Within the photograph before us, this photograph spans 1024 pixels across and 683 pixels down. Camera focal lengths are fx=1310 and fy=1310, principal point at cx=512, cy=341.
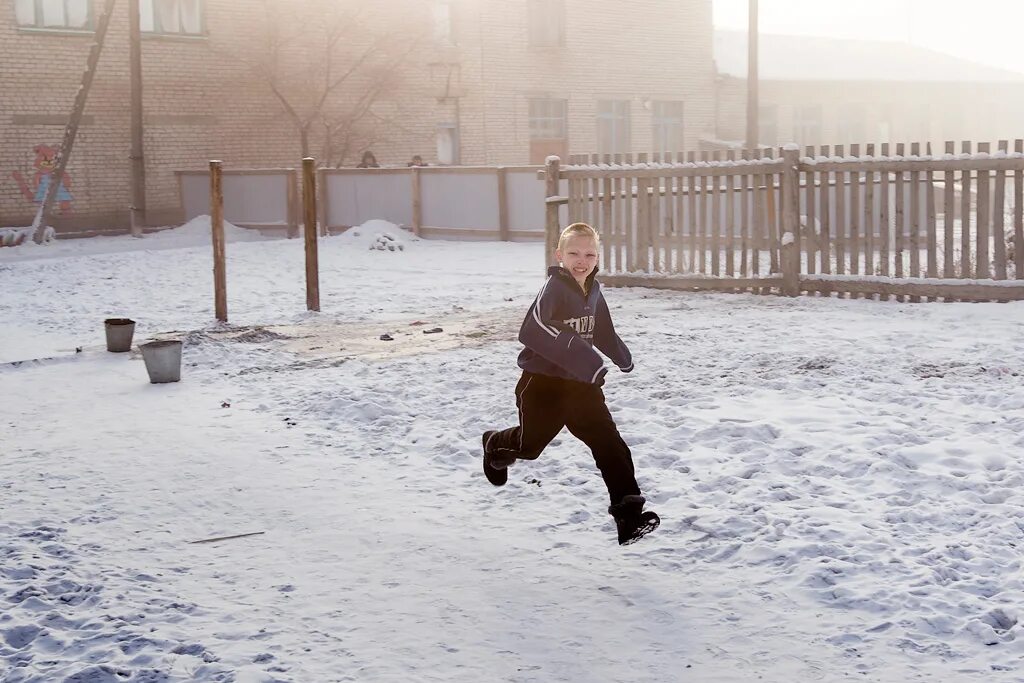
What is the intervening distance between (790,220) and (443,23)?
23803 mm

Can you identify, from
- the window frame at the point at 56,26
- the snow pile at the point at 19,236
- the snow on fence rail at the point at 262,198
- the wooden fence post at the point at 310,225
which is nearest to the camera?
the wooden fence post at the point at 310,225

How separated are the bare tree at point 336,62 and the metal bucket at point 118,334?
68.2 feet

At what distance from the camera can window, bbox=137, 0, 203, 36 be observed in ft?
95.8

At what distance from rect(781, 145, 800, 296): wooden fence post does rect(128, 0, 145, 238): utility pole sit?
1671 cm

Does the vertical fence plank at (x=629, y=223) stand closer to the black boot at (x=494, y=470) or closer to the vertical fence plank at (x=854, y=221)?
the vertical fence plank at (x=854, y=221)

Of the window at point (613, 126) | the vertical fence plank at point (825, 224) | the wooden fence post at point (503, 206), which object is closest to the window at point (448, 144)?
the window at point (613, 126)

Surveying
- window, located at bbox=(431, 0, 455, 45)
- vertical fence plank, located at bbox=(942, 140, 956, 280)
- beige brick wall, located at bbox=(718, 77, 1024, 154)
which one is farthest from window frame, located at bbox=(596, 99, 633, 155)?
vertical fence plank, located at bbox=(942, 140, 956, 280)

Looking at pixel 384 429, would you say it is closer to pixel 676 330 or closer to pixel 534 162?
pixel 676 330

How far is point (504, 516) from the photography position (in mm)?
5871

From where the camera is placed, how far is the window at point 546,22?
1460 inches

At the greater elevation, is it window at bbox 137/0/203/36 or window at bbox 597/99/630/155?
window at bbox 137/0/203/36

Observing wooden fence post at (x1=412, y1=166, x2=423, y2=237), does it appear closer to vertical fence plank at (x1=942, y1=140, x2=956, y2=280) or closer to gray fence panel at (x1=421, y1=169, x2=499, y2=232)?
gray fence panel at (x1=421, y1=169, x2=499, y2=232)

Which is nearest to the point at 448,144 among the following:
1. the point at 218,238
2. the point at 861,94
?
the point at 861,94

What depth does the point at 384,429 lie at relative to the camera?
303 inches
